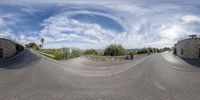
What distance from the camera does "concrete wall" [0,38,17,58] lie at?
54.3m

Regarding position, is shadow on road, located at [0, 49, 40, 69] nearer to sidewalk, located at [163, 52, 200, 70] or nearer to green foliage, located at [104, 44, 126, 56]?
sidewalk, located at [163, 52, 200, 70]

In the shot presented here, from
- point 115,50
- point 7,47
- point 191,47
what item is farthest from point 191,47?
point 115,50

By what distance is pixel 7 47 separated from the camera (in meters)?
55.2

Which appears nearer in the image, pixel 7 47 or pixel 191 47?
pixel 191 47

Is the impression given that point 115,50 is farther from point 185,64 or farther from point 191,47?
point 185,64

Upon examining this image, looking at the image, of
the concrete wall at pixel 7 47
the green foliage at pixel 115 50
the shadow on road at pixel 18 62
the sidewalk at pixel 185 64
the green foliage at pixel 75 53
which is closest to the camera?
the sidewalk at pixel 185 64

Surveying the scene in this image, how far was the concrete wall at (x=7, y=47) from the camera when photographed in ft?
178

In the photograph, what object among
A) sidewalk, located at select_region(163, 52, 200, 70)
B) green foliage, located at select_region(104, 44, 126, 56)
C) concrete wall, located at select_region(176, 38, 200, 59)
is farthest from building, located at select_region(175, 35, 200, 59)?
green foliage, located at select_region(104, 44, 126, 56)

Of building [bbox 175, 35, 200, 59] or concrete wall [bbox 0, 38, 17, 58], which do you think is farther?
concrete wall [bbox 0, 38, 17, 58]

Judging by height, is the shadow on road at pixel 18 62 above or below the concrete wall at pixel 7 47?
below

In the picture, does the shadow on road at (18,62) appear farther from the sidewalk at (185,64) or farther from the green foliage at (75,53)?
the sidewalk at (185,64)

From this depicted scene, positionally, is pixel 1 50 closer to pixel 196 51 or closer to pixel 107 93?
pixel 196 51

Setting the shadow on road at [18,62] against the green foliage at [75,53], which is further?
the green foliage at [75,53]

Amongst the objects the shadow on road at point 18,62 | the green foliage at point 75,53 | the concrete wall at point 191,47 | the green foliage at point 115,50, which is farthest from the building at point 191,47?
the green foliage at point 115,50
